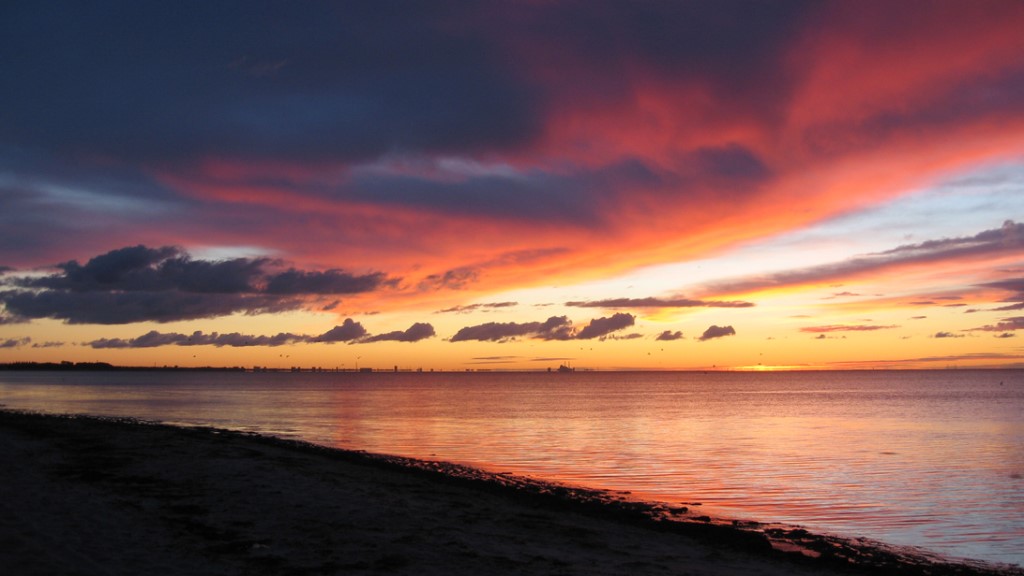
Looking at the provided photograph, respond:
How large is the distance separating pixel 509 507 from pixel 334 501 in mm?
5510

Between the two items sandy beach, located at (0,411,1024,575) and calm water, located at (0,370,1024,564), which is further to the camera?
calm water, located at (0,370,1024,564)

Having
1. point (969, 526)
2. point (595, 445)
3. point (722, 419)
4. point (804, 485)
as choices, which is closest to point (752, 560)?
point (969, 526)

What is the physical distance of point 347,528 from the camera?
1769 cm

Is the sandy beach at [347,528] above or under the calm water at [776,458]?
above

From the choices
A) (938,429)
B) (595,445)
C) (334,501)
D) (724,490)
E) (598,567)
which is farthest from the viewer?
(938,429)

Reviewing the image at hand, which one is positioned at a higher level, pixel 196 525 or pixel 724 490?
pixel 196 525

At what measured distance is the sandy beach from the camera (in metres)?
14.2

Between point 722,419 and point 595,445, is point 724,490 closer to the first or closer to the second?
point 595,445

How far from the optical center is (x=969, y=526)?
23812mm

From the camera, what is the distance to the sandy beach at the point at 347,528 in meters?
14.2

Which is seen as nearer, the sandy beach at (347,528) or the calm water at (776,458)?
the sandy beach at (347,528)

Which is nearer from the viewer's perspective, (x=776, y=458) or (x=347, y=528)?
(x=347, y=528)

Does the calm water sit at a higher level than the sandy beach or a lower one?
lower

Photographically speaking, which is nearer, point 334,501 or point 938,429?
point 334,501
